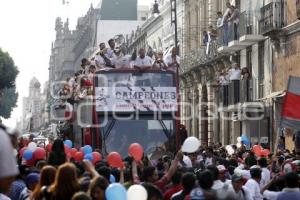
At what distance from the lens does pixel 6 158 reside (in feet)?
15.9

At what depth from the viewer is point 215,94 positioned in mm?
43156

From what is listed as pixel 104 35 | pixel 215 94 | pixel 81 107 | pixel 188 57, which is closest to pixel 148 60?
pixel 81 107

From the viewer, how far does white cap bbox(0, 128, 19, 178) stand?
4.82 m

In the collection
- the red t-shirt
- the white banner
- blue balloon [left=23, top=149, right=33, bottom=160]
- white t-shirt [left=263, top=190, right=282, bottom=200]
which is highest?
the white banner

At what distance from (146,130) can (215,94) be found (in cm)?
2240

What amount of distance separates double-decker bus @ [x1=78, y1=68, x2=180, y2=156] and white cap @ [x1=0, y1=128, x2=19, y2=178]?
1586cm

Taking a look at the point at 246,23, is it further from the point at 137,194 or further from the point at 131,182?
the point at 137,194

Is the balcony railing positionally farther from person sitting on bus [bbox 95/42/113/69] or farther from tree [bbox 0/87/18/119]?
tree [bbox 0/87/18/119]

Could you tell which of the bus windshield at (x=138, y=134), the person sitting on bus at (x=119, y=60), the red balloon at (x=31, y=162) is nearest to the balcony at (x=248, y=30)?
the person sitting on bus at (x=119, y=60)

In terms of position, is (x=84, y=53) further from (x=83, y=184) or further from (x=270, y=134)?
(x=83, y=184)

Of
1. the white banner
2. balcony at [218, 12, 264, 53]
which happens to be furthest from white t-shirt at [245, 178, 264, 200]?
balcony at [218, 12, 264, 53]

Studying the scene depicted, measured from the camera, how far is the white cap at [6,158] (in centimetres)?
482

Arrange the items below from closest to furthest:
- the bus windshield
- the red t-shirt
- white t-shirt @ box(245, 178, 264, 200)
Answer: the red t-shirt
white t-shirt @ box(245, 178, 264, 200)
the bus windshield

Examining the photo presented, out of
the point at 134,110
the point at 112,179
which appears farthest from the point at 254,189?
the point at 134,110
